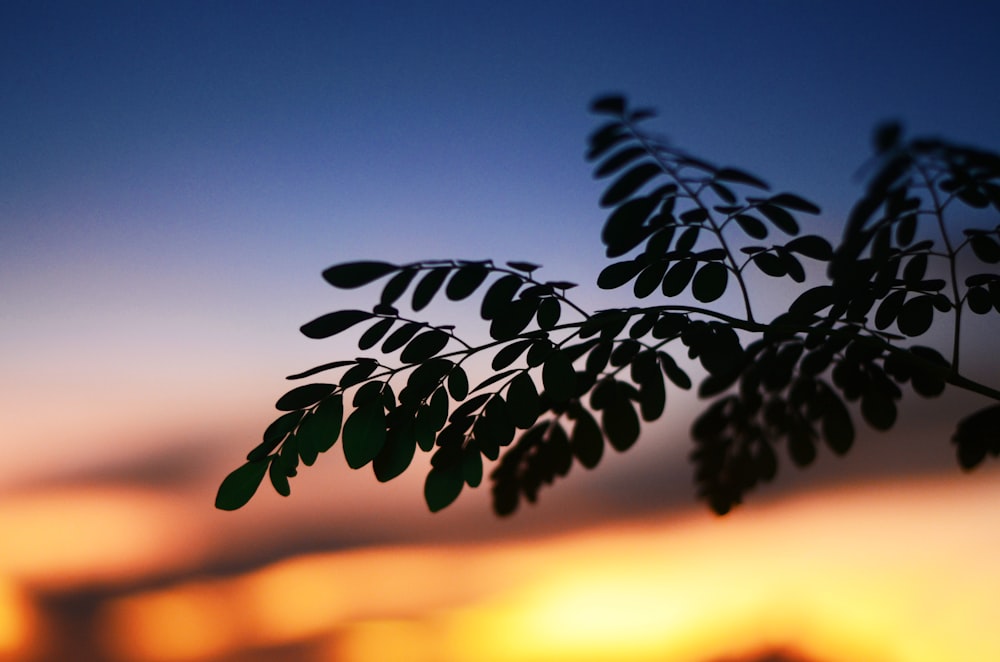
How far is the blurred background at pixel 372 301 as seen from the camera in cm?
173

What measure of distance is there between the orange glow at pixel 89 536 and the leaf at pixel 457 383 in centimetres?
122

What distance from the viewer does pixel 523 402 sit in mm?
968

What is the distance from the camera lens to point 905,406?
2047mm

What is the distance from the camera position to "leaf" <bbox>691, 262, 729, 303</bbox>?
107cm

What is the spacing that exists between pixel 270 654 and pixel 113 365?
0.94 m

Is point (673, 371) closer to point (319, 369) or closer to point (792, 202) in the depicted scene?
point (792, 202)

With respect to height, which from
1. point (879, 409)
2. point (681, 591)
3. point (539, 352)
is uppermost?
point (539, 352)

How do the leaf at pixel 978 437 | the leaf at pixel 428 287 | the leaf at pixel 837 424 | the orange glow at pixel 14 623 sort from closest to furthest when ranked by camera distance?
the leaf at pixel 428 287 < the leaf at pixel 978 437 < the leaf at pixel 837 424 < the orange glow at pixel 14 623

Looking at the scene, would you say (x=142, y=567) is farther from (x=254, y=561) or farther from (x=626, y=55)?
(x=626, y=55)

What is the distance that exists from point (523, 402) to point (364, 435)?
244 millimetres

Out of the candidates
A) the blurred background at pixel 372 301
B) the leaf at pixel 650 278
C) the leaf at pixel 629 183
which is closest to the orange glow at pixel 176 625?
the blurred background at pixel 372 301

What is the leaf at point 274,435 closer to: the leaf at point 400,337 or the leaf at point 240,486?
the leaf at point 240,486

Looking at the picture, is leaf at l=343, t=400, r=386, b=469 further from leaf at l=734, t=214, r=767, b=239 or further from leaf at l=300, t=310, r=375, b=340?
leaf at l=734, t=214, r=767, b=239

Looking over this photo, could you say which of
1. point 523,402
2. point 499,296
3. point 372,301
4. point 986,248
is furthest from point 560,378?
point 372,301
